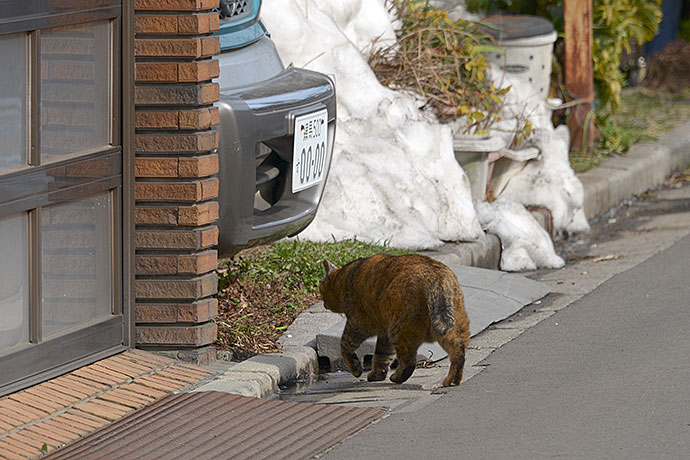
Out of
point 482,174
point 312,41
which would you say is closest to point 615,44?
point 482,174

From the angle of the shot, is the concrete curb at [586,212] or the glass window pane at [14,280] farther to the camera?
the concrete curb at [586,212]

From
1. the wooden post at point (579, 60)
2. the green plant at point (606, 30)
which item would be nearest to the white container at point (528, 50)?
the wooden post at point (579, 60)

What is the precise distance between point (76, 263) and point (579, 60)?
22.8ft

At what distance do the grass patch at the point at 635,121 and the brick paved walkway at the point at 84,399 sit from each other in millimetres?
6340

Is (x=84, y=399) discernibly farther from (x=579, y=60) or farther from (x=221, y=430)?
(x=579, y=60)

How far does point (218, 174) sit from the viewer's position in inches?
202

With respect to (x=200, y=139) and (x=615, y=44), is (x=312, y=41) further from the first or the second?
(x=615, y=44)

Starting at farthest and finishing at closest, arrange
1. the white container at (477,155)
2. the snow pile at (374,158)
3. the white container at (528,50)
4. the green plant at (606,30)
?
the green plant at (606,30), the white container at (528,50), the white container at (477,155), the snow pile at (374,158)

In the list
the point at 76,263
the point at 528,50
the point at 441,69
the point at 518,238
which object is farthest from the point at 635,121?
the point at 76,263

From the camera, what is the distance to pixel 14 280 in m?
4.42

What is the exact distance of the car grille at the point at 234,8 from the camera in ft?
17.9

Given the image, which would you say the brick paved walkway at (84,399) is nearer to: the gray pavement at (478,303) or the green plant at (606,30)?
the gray pavement at (478,303)

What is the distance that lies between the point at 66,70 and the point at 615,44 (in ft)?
25.8

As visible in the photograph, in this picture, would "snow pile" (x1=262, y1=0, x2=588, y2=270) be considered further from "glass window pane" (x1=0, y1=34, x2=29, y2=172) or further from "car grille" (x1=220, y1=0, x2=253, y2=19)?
"glass window pane" (x1=0, y1=34, x2=29, y2=172)
